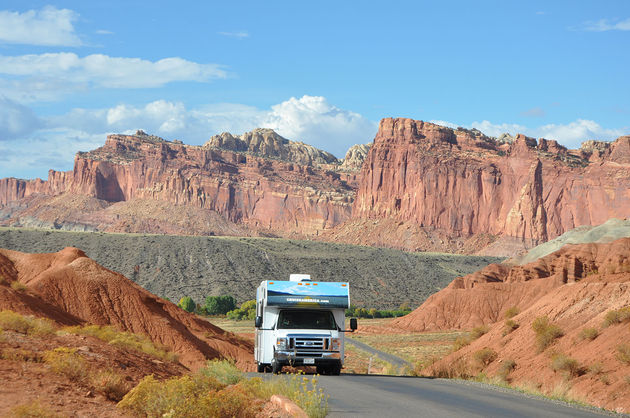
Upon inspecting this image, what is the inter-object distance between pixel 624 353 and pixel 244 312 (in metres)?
77.8

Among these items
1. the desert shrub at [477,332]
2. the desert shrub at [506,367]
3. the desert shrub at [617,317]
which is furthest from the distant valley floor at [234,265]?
the desert shrub at [617,317]

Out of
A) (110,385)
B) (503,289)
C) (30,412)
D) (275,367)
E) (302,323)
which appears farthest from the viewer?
(503,289)

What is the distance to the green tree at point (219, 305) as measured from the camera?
9881 centimetres

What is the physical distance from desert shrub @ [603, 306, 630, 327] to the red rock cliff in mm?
153454

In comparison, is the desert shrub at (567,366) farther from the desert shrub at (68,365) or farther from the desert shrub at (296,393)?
the desert shrub at (68,365)

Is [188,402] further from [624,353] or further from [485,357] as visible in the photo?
[485,357]

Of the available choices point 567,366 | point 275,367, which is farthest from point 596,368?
point 275,367

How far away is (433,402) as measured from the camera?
1752 cm

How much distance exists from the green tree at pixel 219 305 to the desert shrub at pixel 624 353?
80536 mm

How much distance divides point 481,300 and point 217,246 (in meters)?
60.8

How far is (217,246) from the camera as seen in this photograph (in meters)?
132

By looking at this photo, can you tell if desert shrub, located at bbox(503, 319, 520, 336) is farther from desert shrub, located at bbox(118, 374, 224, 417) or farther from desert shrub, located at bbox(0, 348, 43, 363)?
desert shrub, located at bbox(0, 348, 43, 363)

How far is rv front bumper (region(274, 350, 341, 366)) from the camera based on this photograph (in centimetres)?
2425

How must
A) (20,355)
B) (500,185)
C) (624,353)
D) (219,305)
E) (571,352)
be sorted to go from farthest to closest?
(500,185)
(219,305)
(571,352)
(624,353)
(20,355)
